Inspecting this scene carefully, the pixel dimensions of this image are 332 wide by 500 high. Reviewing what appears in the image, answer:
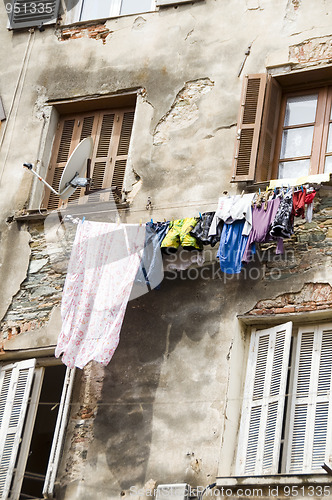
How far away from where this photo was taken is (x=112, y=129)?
1335cm

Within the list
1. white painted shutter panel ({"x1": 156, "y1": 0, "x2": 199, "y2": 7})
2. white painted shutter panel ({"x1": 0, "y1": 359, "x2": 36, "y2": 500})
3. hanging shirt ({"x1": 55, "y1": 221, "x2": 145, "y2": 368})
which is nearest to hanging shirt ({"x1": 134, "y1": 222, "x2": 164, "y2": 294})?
hanging shirt ({"x1": 55, "y1": 221, "x2": 145, "y2": 368})

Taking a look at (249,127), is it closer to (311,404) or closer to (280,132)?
(280,132)

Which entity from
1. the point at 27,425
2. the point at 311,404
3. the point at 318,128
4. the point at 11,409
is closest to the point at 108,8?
the point at 318,128

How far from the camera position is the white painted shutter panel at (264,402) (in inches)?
401

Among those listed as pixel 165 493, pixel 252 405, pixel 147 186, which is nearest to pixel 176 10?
pixel 147 186

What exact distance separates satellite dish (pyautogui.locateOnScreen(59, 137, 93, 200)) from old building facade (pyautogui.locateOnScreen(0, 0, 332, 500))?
0.33 meters

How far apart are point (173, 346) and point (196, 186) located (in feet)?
6.62

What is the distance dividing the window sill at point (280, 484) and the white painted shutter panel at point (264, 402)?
22 centimetres

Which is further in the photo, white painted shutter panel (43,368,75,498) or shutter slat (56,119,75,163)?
shutter slat (56,119,75,163)

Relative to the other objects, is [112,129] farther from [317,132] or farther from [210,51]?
[317,132]

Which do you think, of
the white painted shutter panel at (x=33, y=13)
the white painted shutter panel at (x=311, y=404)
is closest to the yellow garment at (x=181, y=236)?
the white painted shutter panel at (x=311, y=404)

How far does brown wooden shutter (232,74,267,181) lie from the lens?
1181 cm

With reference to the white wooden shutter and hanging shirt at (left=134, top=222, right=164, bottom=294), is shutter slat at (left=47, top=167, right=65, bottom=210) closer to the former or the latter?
hanging shirt at (left=134, top=222, right=164, bottom=294)

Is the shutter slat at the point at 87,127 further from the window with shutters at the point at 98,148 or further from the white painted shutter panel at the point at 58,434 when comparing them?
the white painted shutter panel at the point at 58,434
